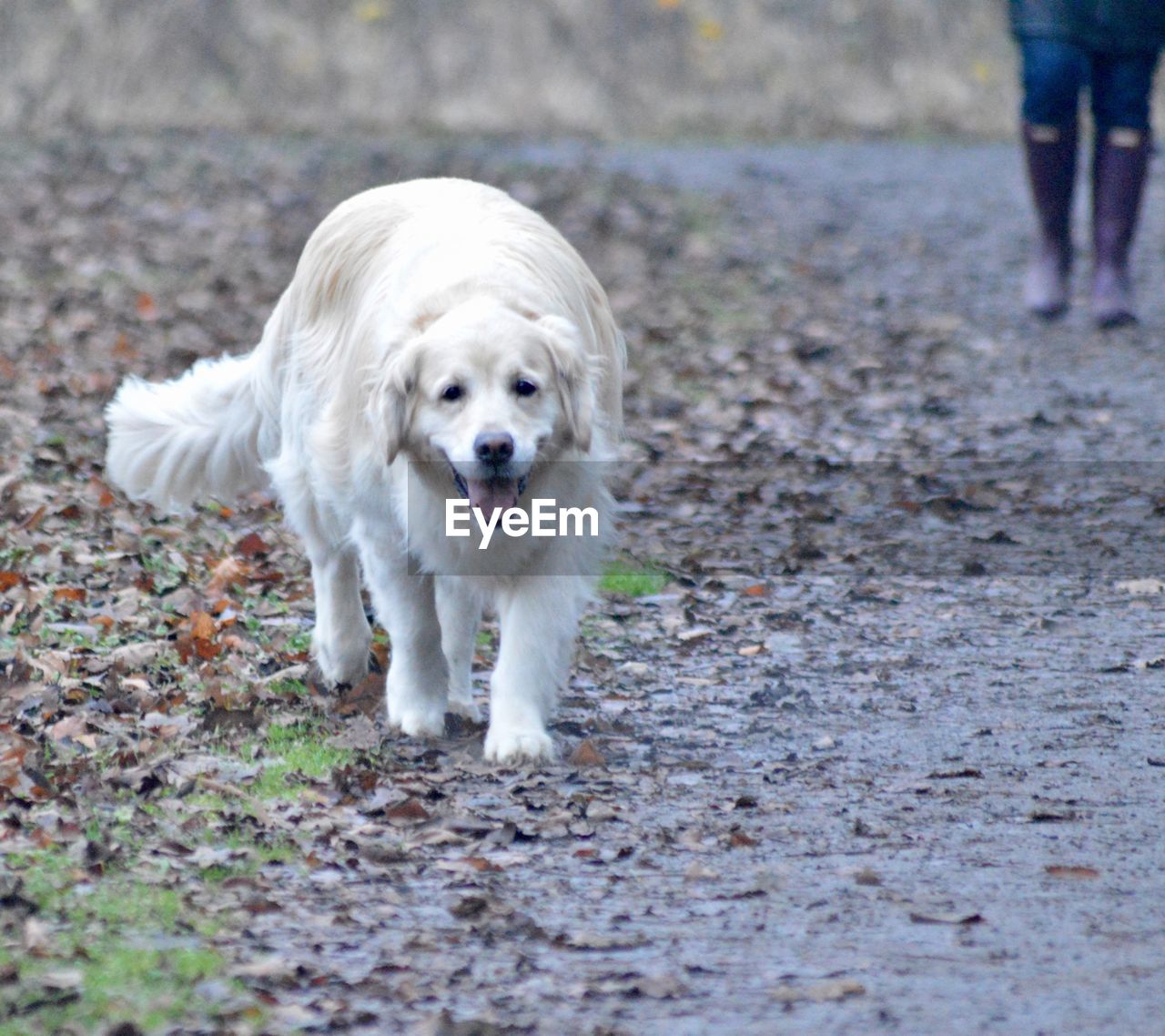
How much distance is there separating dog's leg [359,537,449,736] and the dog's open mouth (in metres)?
0.37

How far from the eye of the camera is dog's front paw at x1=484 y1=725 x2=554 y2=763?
14.9ft

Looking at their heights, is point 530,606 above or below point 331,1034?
above

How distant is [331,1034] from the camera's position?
3098 mm

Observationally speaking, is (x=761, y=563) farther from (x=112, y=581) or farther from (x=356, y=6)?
(x=356, y=6)

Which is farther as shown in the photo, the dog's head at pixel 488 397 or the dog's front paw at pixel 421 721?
the dog's front paw at pixel 421 721

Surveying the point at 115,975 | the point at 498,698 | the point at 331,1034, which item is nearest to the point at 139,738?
the point at 498,698

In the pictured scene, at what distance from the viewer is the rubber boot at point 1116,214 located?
30.2 ft

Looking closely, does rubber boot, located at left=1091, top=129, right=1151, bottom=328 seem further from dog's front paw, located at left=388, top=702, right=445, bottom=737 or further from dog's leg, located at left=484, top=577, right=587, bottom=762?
dog's front paw, located at left=388, top=702, right=445, bottom=737

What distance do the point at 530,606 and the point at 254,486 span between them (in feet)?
5.53

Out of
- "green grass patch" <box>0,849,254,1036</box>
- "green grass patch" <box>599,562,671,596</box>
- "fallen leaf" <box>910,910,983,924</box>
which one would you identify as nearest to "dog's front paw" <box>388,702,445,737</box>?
"green grass patch" <box>0,849,254,1036</box>

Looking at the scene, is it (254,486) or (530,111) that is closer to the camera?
(254,486)

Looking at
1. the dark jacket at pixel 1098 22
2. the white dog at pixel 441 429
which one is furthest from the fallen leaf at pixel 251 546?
the dark jacket at pixel 1098 22

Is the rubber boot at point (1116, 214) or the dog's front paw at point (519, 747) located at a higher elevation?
the rubber boot at point (1116, 214)

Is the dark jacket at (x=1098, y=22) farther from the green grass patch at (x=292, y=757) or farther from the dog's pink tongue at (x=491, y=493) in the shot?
the green grass patch at (x=292, y=757)
